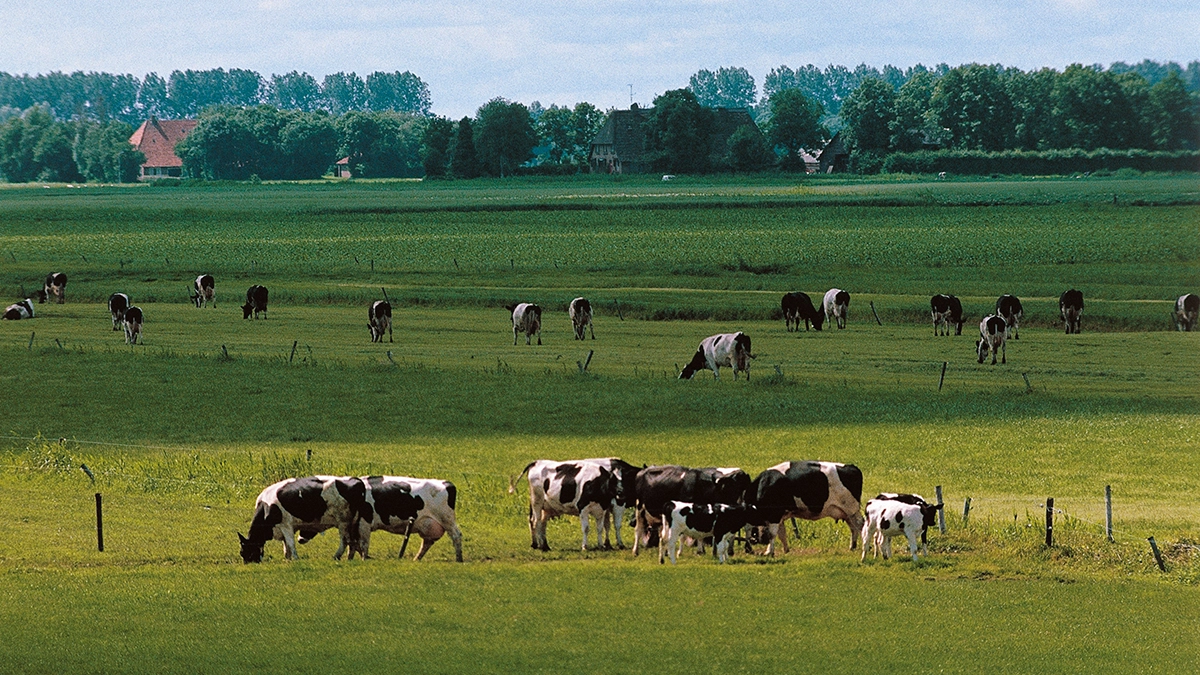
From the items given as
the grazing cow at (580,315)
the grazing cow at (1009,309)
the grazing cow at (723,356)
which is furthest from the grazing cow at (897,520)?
the grazing cow at (1009,309)

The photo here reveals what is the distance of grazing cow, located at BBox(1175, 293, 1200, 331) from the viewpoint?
59125 mm

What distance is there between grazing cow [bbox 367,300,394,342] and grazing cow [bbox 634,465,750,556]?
1244 inches

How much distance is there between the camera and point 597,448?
3641 centimetres

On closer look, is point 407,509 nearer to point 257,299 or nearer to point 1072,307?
point 1072,307

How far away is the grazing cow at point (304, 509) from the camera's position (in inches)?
1005

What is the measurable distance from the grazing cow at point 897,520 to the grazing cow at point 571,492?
5.09 m

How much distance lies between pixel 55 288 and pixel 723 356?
45295 millimetres

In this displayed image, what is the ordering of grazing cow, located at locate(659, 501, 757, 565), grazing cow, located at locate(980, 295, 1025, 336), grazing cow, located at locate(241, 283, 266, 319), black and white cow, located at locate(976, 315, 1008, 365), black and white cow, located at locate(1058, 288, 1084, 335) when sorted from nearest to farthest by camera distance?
grazing cow, located at locate(659, 501, 757, 565), black and white cow, located at locate(976, 315, 1008, 365), grazing cow, located at locate(980, 295, 1025, 336), black and white cow, located at locate(1058, 288, 1084, 335), grazing cow, located at locate(241, 283, 266, 319)

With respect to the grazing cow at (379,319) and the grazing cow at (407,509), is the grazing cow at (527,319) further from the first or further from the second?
the grazing cow at (407,509)

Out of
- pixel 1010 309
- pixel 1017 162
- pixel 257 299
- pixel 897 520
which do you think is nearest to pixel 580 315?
pixel 257 299

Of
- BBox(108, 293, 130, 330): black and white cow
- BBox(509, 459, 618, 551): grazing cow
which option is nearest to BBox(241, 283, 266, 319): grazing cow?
BBox(108, 293, 130, 330): black and white cow

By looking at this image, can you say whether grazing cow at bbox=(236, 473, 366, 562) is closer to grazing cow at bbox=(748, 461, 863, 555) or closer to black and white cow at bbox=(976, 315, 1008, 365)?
grazing cow at bbox=(748, 461, 863, 555)

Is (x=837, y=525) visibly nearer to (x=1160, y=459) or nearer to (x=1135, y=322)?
(x=1160, y=459)

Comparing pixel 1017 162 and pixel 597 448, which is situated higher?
pixel 1017 162
